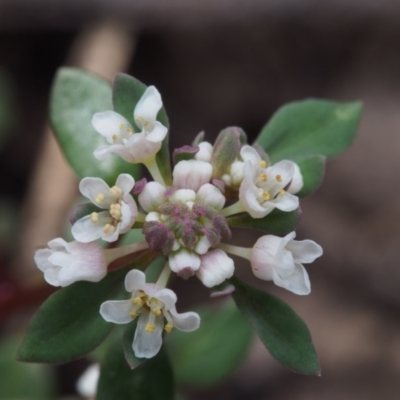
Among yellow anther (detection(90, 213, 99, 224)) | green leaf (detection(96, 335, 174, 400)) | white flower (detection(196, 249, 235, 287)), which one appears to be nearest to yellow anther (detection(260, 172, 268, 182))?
white flower (detection(196, 249, 235, 287))

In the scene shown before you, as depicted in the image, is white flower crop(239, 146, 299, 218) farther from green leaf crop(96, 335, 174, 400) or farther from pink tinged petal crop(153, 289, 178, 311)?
green leaf crop(96, 335, 174, 400)

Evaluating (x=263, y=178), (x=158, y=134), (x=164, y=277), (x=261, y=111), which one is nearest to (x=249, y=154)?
(x=263, y=178)

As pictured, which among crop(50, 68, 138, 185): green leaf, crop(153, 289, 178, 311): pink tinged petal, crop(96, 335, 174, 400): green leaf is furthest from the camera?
crop(50, 68, 138, 185): green leaf

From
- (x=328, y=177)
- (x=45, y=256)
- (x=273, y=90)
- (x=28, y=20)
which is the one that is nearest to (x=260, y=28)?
(x=273, y=90)

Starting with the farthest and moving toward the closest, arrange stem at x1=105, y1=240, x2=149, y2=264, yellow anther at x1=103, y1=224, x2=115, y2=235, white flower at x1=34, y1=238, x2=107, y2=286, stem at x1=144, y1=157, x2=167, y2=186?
stem at x1=144, y1=157, x2=167, y2=186 → stem at x1=105, y1=240, x2=149, y2=264 → yellow anther at x1=103, y1=224, x2=115, y2=235 → white flower at x1=34, y1=238, x2=107, y2=286

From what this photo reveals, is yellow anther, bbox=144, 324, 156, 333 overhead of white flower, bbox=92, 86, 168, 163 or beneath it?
beneath

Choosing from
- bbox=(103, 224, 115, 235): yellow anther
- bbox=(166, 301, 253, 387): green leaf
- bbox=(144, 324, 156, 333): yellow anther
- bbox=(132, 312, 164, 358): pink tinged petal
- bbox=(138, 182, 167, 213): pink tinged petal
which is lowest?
bbox=(166, 301, 253, 387): green leaf

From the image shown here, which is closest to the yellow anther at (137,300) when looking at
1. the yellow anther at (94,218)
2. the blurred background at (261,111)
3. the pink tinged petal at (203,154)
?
the yellow anther at (94,218)

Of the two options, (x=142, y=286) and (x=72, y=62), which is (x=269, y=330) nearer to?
(x=142, y=286)
